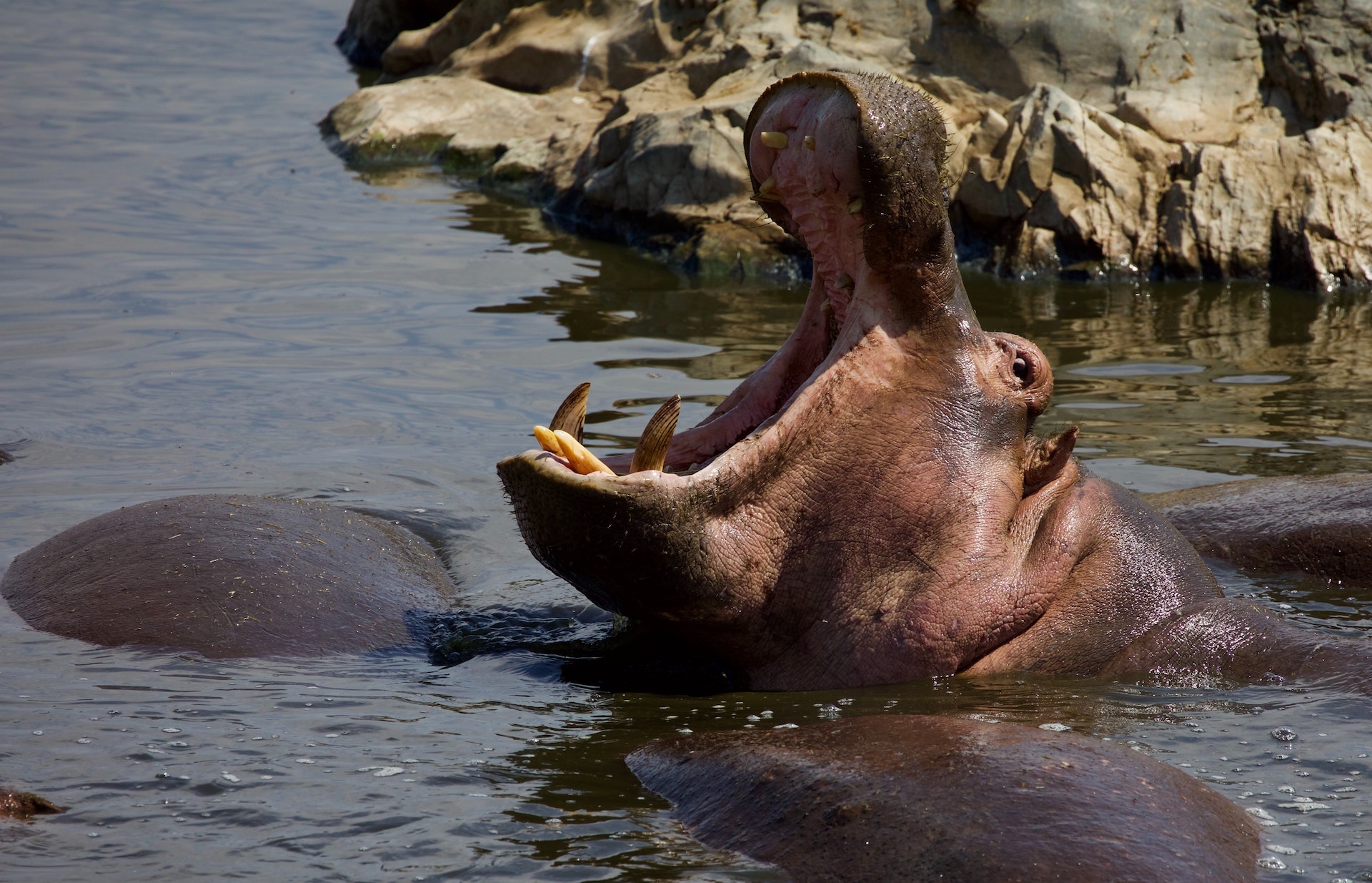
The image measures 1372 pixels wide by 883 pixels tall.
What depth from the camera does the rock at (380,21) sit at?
24.0 meters

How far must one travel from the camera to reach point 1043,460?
454cm

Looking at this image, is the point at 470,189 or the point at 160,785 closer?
the point at 160,785

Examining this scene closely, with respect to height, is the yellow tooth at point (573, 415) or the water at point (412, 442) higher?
the yellow tooth at point (573, 415)

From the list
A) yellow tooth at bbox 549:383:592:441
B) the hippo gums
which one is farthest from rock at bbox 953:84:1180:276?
yellow tooth at bbox 549:383:592:441

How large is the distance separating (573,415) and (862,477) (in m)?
0.80

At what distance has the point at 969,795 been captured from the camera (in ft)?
10.3

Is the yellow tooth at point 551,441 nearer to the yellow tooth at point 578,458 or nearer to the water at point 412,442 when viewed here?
the yellow tooth at point 578,458

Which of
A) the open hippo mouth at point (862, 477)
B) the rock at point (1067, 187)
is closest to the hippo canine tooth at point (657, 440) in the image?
the open hippo mouth at point (862, 477)

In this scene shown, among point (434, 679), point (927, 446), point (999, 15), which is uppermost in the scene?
point (999, 15)

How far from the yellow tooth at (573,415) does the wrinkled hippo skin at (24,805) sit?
→ 59.6 inches

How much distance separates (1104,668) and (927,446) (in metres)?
0.86

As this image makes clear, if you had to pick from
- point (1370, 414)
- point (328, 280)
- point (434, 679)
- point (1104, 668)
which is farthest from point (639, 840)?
point (328, 280)

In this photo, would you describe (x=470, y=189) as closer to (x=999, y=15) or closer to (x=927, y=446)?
(x=999, y=15)

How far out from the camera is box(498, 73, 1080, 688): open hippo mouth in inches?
160
